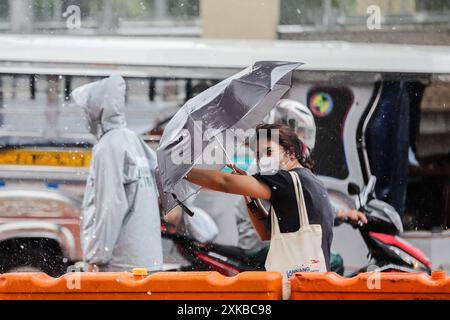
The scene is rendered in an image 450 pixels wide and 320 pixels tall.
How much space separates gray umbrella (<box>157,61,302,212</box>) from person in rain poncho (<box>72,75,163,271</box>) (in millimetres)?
1095

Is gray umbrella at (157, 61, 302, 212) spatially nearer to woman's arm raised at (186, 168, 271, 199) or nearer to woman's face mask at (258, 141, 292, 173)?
woman's arm raised at (186, 168, 271, 199)

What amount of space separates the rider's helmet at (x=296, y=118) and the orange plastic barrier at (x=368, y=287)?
2.13 meters

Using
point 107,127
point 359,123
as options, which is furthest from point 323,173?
point 107,127

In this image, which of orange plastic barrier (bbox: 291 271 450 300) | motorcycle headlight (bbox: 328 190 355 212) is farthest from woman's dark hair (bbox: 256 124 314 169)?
motorcycle headlight (bbox: 328 190 355 212)

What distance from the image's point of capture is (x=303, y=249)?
204 inches

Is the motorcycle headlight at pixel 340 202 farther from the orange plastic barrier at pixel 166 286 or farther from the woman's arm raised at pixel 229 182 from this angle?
the orange plastic barrier at pixel 166 286

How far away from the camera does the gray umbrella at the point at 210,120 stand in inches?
197

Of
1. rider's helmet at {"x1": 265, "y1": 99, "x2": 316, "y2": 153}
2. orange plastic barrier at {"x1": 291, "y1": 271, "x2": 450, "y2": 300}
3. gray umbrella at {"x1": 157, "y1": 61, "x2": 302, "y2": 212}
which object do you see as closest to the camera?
orange plastic barrier at {"x1": 291, "y1": 271, "x2": 450, "y2": 300}

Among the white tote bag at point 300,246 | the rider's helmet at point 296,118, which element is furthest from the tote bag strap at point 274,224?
the rider's helmet at point 296,118

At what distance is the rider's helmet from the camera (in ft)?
22.4

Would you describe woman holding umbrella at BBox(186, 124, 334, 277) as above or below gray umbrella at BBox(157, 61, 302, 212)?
below

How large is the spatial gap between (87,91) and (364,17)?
2.18 m

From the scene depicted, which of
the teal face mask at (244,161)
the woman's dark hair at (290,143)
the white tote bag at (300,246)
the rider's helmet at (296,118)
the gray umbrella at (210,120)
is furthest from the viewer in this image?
the rider's helmet at (296,118)

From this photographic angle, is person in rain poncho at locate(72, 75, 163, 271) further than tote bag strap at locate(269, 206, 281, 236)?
Yes
